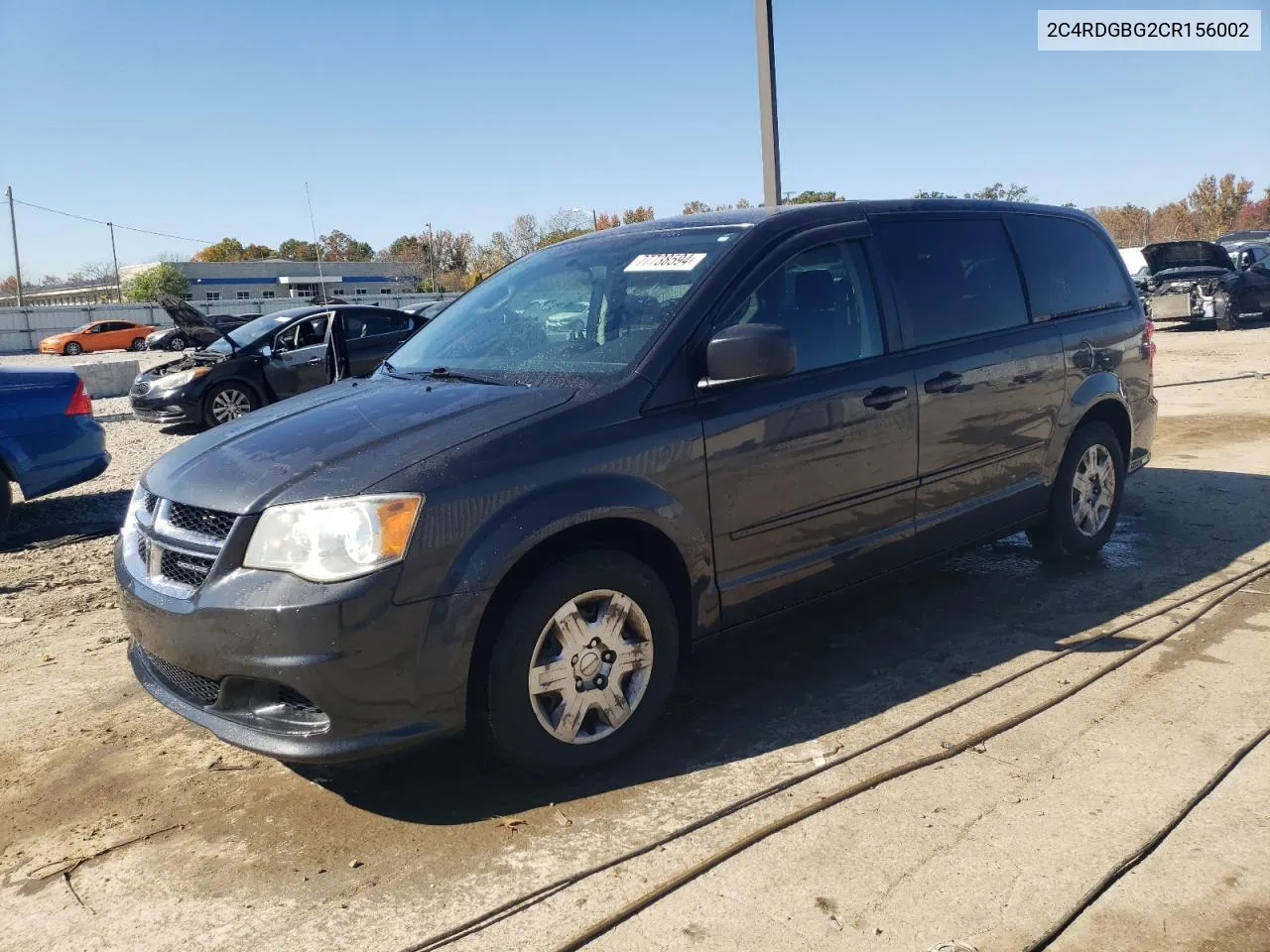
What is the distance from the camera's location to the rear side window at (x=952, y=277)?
4.39 m

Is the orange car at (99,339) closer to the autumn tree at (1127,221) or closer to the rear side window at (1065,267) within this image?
the rear side window at (1065,267)

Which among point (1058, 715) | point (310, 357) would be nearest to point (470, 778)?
point (1058, 715)

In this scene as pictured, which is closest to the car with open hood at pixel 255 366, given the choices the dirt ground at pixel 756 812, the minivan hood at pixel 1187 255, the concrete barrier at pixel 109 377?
the concrete barrier at pixel 109 377

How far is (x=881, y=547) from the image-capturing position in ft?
13.8

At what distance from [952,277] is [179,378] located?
35.3 feet

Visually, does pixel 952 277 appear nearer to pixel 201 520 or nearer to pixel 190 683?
pixel 201 520

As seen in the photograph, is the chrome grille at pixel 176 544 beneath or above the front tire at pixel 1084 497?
above

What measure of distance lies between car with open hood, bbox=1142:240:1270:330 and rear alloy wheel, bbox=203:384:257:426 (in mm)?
15663

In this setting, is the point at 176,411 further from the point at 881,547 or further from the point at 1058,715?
the point at 1058,715

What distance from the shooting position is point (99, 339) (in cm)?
4066

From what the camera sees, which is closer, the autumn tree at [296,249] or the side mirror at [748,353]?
the side mirror at [748,353]

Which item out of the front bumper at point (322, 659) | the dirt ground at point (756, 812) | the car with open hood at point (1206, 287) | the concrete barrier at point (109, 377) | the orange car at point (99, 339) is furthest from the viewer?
the orange car at point (99, 339)

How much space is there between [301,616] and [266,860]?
29.2 inches

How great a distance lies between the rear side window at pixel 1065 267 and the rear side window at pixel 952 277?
0.15 meters
